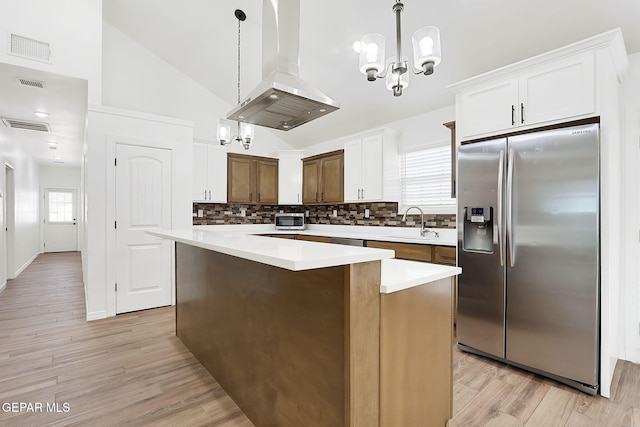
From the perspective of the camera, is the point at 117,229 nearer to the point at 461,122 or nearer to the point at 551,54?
the point at 461,122

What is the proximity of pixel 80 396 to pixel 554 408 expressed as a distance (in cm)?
307

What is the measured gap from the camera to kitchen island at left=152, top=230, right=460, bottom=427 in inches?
46.1

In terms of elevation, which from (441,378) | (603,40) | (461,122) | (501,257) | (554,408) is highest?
(603,40)

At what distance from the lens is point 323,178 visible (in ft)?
17.1

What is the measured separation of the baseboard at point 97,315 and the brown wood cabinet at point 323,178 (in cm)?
335

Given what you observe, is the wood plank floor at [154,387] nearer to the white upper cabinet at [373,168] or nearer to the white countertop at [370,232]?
the white countertop at [370,232]

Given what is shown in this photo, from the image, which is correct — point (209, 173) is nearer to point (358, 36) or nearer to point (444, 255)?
point (358, 36)

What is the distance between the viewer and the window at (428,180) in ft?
12.8

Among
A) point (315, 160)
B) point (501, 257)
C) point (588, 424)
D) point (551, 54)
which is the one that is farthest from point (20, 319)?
point (551, 54)

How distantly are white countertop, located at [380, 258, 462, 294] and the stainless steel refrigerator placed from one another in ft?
3.52

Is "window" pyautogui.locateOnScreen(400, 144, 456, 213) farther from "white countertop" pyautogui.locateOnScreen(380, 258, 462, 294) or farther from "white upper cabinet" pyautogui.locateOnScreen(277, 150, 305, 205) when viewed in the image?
"white countertop" pyautogui.locateOnScreen(380, 258, 462, 294)

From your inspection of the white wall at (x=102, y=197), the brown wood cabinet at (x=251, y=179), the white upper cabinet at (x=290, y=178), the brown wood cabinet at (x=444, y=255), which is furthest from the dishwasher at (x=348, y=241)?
the white wall at (x=102, y=197)

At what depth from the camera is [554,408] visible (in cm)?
191

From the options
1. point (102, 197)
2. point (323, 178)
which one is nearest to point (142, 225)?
point (102, 197)
